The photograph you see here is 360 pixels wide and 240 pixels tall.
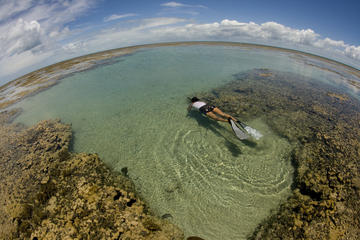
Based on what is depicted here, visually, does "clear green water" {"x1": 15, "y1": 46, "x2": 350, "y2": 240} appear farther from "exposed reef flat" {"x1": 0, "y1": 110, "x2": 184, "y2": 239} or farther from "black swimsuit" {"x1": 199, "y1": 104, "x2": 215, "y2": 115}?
"exposed reef flat" {"x1": 0, "y1": 110, "x2": 184, "y2": 239}

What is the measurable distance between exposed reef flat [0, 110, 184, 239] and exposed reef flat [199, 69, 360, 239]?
410cm

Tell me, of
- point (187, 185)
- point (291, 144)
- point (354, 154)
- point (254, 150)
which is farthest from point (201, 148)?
point (354, 154)

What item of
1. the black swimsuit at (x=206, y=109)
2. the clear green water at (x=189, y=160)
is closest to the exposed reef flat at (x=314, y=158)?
the clear green water at (x=189, y=160)

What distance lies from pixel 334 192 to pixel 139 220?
295 inches

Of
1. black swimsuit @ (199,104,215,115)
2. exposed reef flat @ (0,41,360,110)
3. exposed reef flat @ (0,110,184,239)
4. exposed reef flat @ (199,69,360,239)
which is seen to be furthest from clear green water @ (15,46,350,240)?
exposed reef flat @ (0,41,360,110)

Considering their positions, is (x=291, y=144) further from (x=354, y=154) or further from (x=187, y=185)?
(x=187, y=185)

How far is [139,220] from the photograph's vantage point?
4.51 metres

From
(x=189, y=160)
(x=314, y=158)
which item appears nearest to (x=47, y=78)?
(x=189, y=160)

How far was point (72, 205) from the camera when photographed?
4.71 m

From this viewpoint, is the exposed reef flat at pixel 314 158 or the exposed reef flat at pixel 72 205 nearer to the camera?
the exposed reef flat at pixel 72 205

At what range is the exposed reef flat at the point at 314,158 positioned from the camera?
4.64m

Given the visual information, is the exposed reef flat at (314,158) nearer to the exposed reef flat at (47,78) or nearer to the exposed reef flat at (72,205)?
the exposed reef flat at (72,205)

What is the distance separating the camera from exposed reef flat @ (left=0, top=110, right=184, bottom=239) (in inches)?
165

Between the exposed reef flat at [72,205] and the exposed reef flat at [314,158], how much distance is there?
13.5ft
